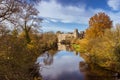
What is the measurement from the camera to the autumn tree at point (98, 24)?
33.3 m

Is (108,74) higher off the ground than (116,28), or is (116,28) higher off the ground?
(116,28)

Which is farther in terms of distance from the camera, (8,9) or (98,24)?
(98,24)

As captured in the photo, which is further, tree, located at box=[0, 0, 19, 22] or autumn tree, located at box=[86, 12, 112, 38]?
autumn tree, located at box=[86, 12, 112, 38]

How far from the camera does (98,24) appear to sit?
1323 inches

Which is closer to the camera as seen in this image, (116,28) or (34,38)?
(34,38)

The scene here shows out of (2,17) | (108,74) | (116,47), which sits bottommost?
(108,74)

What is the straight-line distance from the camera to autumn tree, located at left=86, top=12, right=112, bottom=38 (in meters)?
33.3

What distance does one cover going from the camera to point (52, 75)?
21312 millimetres

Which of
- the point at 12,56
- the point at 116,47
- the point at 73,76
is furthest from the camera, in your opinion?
the point at 116,47

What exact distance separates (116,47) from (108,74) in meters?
3.22

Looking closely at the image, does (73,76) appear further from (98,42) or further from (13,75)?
(13,75)

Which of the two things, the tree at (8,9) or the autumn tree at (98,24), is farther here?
the autumn tree at (98,24)

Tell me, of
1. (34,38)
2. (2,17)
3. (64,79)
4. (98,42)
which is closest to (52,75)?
(64,79)

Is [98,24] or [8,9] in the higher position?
[98,24]
